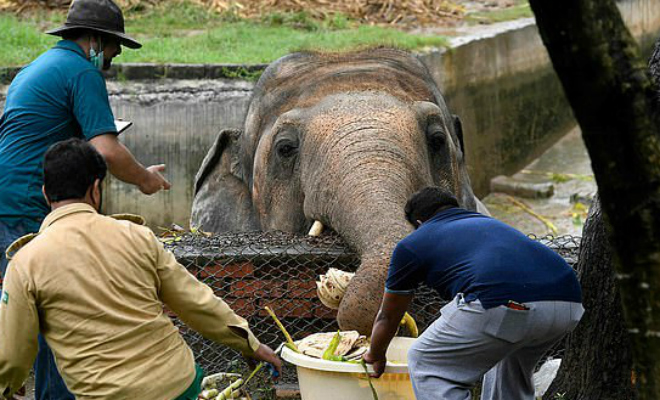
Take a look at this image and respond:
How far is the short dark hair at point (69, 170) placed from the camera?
13.6 ft

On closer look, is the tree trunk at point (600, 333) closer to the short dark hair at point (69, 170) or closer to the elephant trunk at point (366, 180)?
the elephant trunk at point (366, 180)

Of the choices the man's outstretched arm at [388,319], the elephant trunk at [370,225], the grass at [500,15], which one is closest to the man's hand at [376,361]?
the man's outstretched arm at [388,319]

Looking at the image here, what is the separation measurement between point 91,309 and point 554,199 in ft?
37.7

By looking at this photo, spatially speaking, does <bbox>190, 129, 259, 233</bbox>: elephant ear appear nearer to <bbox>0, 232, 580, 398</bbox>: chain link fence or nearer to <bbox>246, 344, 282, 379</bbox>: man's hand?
<bbox>0, 232, 580, 398</bbox>: chain link fence

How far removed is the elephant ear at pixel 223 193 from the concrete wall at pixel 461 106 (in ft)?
7.79

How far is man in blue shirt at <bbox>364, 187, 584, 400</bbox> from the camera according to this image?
181 inches

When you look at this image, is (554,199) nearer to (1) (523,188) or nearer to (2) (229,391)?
(1) (523,188)

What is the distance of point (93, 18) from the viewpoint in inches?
221

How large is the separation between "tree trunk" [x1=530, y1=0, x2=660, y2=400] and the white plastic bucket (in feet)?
6.47

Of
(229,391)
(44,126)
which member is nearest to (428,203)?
(229,391)

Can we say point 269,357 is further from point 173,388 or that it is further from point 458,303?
point 458,303

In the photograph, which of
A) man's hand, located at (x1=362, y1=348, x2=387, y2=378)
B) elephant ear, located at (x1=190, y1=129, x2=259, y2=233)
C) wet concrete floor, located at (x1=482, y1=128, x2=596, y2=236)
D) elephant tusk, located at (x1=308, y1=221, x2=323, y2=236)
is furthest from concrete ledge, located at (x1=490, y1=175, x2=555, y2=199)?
man's hand, located at (x1=362, y1=348, x2=387, y2=378)

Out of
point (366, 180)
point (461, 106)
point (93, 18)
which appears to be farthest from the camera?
point (461, 106)

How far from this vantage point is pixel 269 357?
448cm
